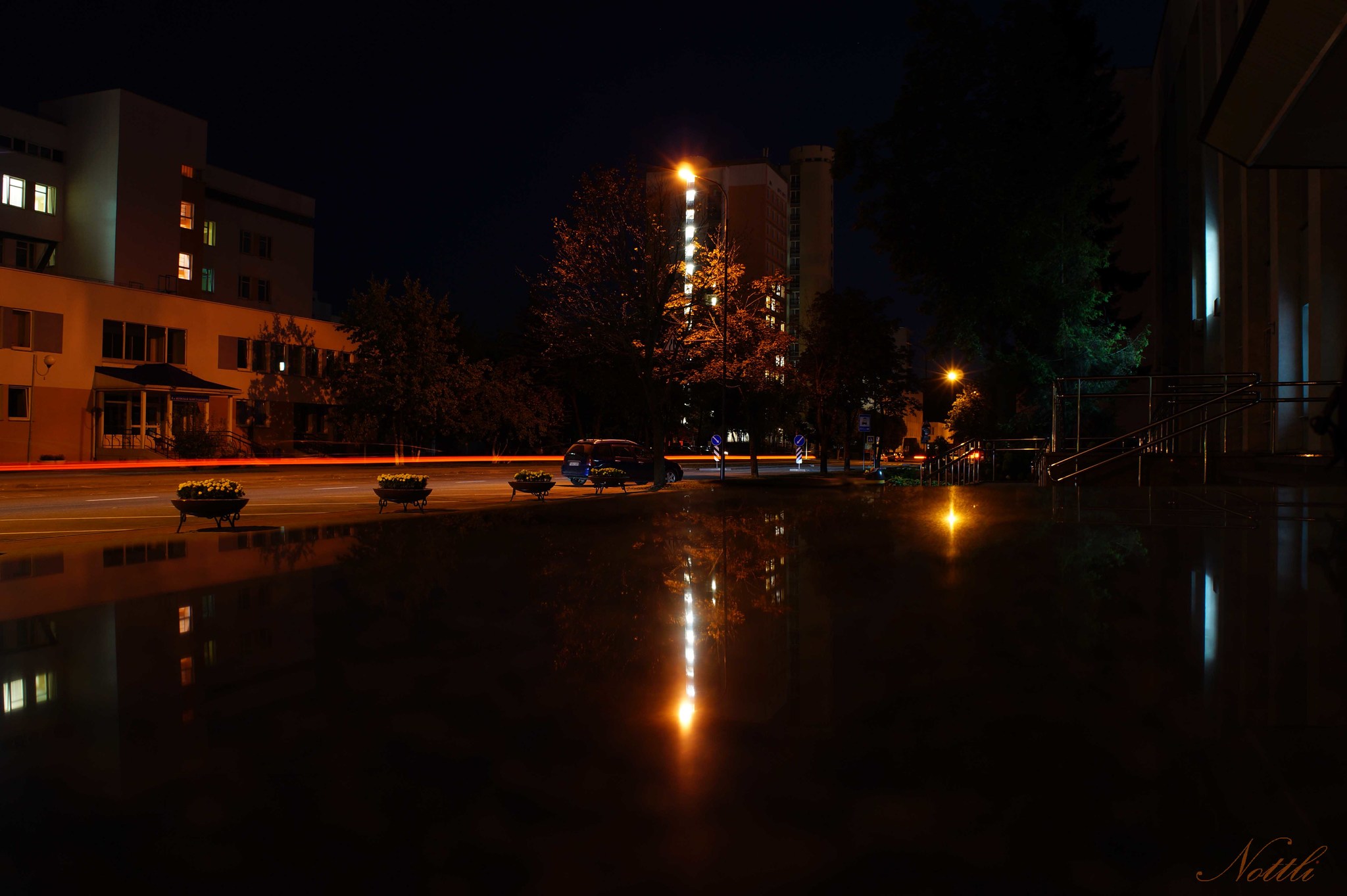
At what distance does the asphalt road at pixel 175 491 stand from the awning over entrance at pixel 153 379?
841 centimetres

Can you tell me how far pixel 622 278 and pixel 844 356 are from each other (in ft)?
62.2

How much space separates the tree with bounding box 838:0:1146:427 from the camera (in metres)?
26.8

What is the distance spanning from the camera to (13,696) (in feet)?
18.6

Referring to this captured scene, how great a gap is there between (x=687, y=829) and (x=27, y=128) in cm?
6407

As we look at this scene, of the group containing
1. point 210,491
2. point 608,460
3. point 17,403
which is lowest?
point 210,491

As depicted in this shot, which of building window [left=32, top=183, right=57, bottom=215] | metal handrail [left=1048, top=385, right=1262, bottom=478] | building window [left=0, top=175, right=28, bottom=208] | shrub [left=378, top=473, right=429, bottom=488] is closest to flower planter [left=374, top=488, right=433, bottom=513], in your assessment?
shrub [left=378, top=473, right=429, bottom=488]

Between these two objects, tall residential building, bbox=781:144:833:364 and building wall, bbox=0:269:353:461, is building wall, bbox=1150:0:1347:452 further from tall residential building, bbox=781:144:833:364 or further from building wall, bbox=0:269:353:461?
tall residential building, bbox=781:144:833:364

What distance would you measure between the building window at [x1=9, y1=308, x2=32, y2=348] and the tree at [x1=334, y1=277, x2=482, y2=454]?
52.5ft

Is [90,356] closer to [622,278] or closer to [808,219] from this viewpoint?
[622,278]

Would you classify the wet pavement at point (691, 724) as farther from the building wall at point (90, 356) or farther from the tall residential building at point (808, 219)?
the tall residential building at point (808, 219)

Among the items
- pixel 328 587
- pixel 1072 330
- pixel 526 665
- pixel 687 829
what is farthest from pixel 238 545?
pixel 1072 330

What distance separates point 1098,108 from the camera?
33.6 m

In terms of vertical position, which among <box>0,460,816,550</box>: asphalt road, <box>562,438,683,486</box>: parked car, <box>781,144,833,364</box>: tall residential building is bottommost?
<box>0,460,816,550</box>: asphalt road

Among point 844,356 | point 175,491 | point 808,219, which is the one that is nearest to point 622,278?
point 175,491
